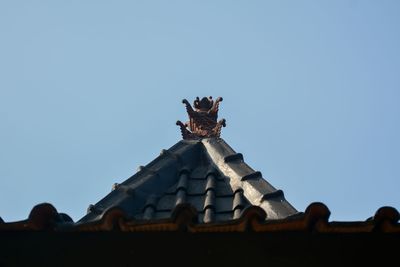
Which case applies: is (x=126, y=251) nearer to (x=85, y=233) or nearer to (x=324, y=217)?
(x=85, y=233)

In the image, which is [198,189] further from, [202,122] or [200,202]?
[202,122]

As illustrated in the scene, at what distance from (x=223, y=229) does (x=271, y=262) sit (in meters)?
0.33

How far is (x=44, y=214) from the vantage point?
364 cm

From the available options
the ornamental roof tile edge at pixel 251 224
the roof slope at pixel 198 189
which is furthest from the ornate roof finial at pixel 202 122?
the ornamental roof tile edge at pixel 251 224

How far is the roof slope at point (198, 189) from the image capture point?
5105 mm

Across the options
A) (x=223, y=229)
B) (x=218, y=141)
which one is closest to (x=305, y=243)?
(x=223, y=229)

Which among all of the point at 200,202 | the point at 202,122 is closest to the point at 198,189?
the point at 200,202

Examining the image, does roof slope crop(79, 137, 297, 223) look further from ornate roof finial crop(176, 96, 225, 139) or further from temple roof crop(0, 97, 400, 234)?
ornate roof finial crop(176, 96, 225, 139)

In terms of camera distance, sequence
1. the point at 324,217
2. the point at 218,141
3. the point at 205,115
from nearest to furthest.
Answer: the point at 324,217
the point at 218,141
the point at 205,115

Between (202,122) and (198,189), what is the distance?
2176 millimetres

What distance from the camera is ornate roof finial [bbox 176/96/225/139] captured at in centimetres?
769

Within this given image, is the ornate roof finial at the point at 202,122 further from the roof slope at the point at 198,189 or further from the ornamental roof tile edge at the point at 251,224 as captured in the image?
the ornamental roof tile edge at the point at 251,224

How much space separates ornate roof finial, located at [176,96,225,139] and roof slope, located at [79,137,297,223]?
62 cm

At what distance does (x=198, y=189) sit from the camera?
5801 mm
